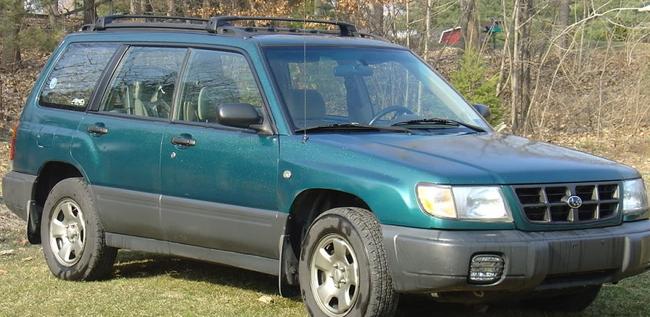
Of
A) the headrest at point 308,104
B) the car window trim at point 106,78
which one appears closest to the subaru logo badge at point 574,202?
the headrest at point 308,104

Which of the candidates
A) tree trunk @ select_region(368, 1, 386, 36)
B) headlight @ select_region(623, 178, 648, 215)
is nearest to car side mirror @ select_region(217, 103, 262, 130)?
headlight @ select_region(623, 178, 648, 215)

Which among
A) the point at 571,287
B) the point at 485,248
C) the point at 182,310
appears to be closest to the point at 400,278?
the point at 485,248

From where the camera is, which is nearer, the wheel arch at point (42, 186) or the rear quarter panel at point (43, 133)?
the rear quarter panel at point (43, 133)

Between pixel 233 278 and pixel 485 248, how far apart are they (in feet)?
9.13

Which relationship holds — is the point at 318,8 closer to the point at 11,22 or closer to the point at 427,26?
the point at 427,26

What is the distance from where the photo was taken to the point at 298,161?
5789mm

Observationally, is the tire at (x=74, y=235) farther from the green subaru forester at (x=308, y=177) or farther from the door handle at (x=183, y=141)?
the door handle at (x=183, y=141)

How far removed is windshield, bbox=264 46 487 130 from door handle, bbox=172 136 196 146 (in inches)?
27.3

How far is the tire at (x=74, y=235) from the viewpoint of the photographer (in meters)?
7.11

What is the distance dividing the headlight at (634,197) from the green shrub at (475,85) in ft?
40.4

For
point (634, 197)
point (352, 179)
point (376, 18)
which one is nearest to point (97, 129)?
point (352, 179)

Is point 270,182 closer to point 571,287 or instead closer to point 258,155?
point 258,155

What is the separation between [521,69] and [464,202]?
17.6 m

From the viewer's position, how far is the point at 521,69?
22.2m
